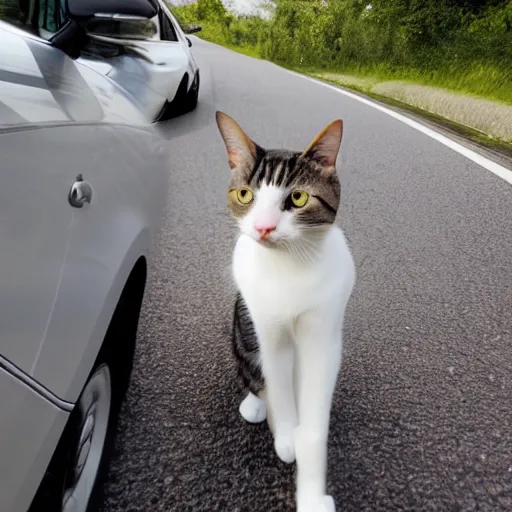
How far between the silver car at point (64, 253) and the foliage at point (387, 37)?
16.9 feet

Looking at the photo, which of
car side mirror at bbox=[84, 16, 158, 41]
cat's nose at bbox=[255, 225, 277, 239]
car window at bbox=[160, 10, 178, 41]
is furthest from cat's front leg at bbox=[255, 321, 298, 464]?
car window at bbox=[160, 10, 178, 41]

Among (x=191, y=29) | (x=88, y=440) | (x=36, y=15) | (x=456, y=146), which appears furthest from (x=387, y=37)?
(x=88, y=440)

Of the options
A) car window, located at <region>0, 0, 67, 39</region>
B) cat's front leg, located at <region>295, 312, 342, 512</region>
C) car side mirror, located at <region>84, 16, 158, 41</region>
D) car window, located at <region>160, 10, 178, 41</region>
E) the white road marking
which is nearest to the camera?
cat's front leg, located at <region>295, 312, 342, 512</region>

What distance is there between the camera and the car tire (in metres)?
0.96

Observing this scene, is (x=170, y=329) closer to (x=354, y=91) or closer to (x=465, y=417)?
(x=465, y=417)

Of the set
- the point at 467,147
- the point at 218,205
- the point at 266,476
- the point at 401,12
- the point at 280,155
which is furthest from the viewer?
the point at 401,12

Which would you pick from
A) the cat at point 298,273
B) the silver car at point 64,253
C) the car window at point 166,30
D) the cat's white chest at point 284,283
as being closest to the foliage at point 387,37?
the car window at point 166,30

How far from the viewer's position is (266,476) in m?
1.46

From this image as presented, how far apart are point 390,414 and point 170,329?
926 millimetres

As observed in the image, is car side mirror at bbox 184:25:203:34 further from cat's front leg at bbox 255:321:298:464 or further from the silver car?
cat's front leg at bbox 255:321:298:464

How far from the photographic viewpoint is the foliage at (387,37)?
732 cm

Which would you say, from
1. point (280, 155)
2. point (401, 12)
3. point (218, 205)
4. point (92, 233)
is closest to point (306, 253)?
point (280, 155)

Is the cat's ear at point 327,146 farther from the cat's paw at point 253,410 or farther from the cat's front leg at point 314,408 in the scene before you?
the cat's paw at point 253,410

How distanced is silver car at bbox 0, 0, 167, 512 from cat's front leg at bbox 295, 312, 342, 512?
50cm
